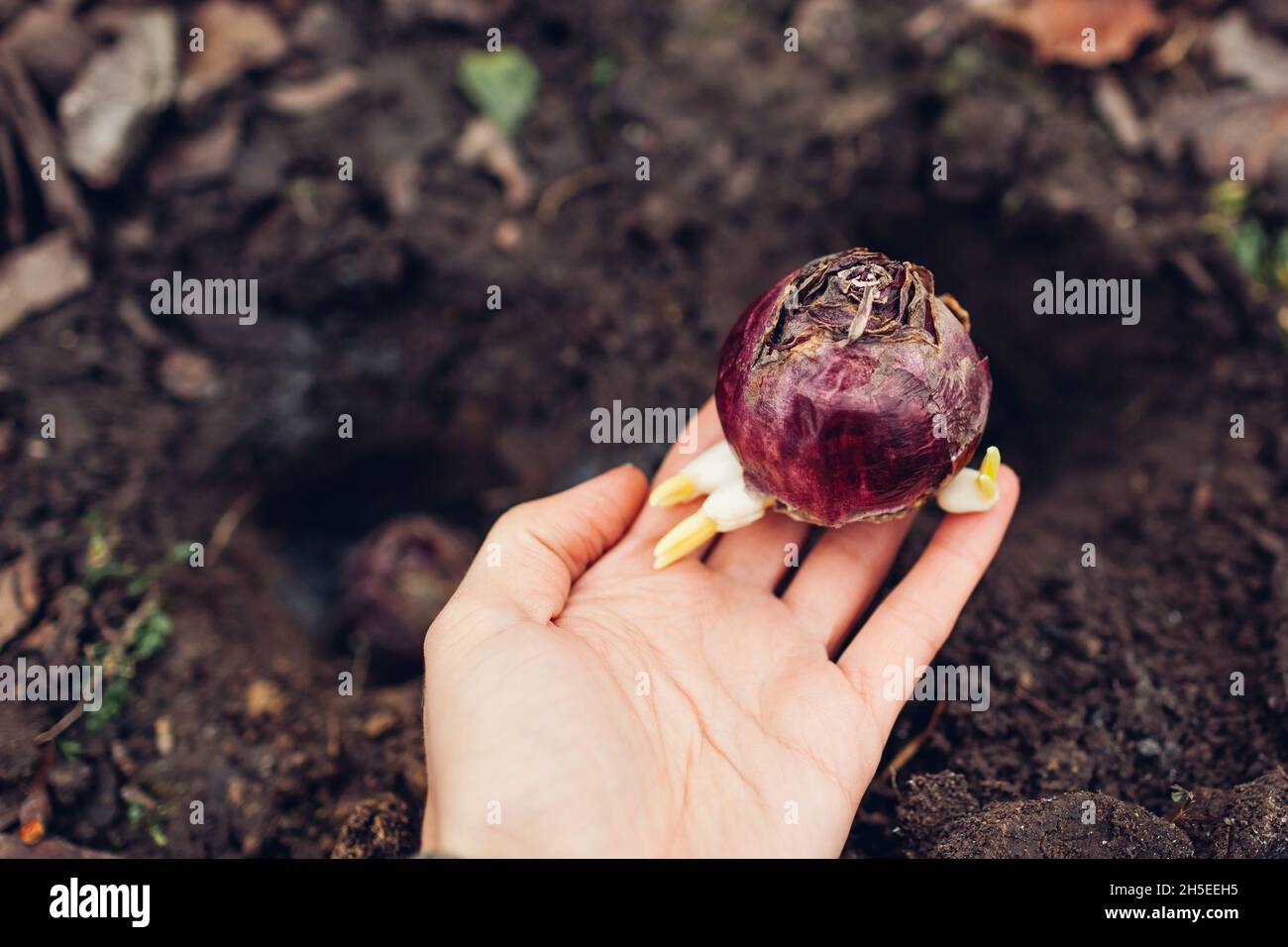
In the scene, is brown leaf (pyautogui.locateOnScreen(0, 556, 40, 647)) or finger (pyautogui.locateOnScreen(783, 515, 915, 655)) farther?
brown leaf (pyautogui.locateOnScreen(0, 556, 40, 647))

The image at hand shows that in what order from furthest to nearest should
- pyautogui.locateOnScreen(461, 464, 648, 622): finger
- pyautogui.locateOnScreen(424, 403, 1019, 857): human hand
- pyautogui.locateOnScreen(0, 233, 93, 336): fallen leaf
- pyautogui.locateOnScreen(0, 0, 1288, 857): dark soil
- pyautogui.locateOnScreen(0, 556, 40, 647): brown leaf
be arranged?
pyautogui.locateOnScreen(0, 233, 93, 336): fallen leaf, pyautogui.locateOnScreen(0, 0, 1288, 857): dark soil, pyautogui.locateOnScreen(0, 556, 40, 647): brown leaf, pyautogui.locateOnScreen(461, 464, 648, 622): finger, pyautogui.locateOnScreen(424, 403, 1019, 857): human hand

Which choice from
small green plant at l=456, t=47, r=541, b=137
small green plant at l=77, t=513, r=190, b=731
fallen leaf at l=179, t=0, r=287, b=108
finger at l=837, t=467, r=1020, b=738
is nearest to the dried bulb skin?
small green plant at l=77, t=513, r=190, b=731

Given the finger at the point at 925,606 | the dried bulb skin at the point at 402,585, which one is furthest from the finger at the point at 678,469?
the dried bulb skin at the point at 402,585

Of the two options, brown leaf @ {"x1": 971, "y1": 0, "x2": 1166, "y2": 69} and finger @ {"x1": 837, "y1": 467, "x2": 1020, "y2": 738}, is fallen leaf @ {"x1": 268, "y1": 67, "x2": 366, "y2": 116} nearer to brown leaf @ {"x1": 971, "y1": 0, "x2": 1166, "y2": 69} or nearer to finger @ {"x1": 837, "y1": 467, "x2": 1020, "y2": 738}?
brown leaf @ {"x1": 971, "y1": 0, "x2": 1166, "y2": 69}

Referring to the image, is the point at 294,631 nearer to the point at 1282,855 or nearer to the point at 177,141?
the point at 177,141

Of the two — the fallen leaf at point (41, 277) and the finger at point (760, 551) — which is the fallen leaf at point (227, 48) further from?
the finger at point (760, 551)

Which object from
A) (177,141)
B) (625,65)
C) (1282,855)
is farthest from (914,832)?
(177,141)
